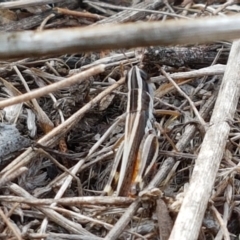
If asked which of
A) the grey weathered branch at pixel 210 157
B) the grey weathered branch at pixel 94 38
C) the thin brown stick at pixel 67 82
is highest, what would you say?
the grey weathered branch at pixel 94 38

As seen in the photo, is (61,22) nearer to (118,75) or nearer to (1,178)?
(118,75)

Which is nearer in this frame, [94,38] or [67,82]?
[94,38]

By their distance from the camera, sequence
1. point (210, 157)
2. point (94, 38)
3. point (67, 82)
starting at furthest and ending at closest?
1. point (210, 157)
2. point (67, 82)
3. point (94, 38)

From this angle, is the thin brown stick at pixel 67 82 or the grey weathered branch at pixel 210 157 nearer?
the thin brown stick at pixel 67 82

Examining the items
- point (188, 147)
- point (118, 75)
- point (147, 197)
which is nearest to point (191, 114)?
point (188, 147)

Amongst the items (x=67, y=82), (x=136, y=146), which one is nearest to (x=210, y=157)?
(x=136, y=146)

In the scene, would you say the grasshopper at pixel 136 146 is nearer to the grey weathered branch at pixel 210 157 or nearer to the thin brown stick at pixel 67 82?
the grey weathered branch at pixel 210 157

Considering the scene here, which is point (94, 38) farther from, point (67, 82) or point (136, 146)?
point (136, 146)

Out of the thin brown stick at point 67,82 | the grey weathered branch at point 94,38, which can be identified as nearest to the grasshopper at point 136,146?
the thin brown stick at point 67,82
